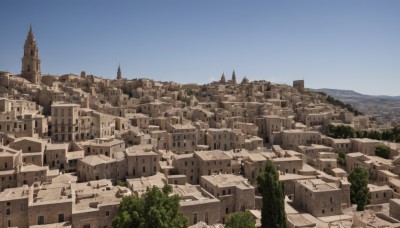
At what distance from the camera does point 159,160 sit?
142ft

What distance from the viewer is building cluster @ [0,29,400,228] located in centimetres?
3216

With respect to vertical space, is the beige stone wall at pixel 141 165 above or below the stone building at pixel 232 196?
above

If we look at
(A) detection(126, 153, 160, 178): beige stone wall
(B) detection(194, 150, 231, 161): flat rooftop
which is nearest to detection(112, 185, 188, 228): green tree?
(A) detection(126, 153, 160, 178): beige stone wall

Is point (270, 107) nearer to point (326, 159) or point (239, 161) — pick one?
point (326, 159)

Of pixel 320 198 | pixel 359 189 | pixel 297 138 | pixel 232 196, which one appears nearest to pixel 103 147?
pixel 232 196

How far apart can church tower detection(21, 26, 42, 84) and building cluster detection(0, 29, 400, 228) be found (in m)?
0.20

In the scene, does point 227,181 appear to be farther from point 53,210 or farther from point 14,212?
point 14,212

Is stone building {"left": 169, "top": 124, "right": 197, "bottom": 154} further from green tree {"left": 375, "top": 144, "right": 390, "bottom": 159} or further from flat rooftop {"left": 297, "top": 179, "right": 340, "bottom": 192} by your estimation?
green tree {"left": 375, "top": 144, "right": 390, "bottom": 159}

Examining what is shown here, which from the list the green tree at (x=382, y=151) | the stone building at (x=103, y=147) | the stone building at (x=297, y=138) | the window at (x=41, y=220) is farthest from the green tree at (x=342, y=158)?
the window at (x=41, y=220)

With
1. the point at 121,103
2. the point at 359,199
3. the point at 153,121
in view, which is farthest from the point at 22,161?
the point at 359,199

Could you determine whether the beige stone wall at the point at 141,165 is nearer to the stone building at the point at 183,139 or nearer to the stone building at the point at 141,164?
the stone building at the point at 141,164

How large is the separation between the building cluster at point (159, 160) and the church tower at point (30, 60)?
20 centimetres

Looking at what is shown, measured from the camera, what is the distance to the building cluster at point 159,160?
32.2 metres

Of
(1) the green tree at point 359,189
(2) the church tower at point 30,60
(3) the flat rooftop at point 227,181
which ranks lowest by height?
(1) the green tree at point 359,189
